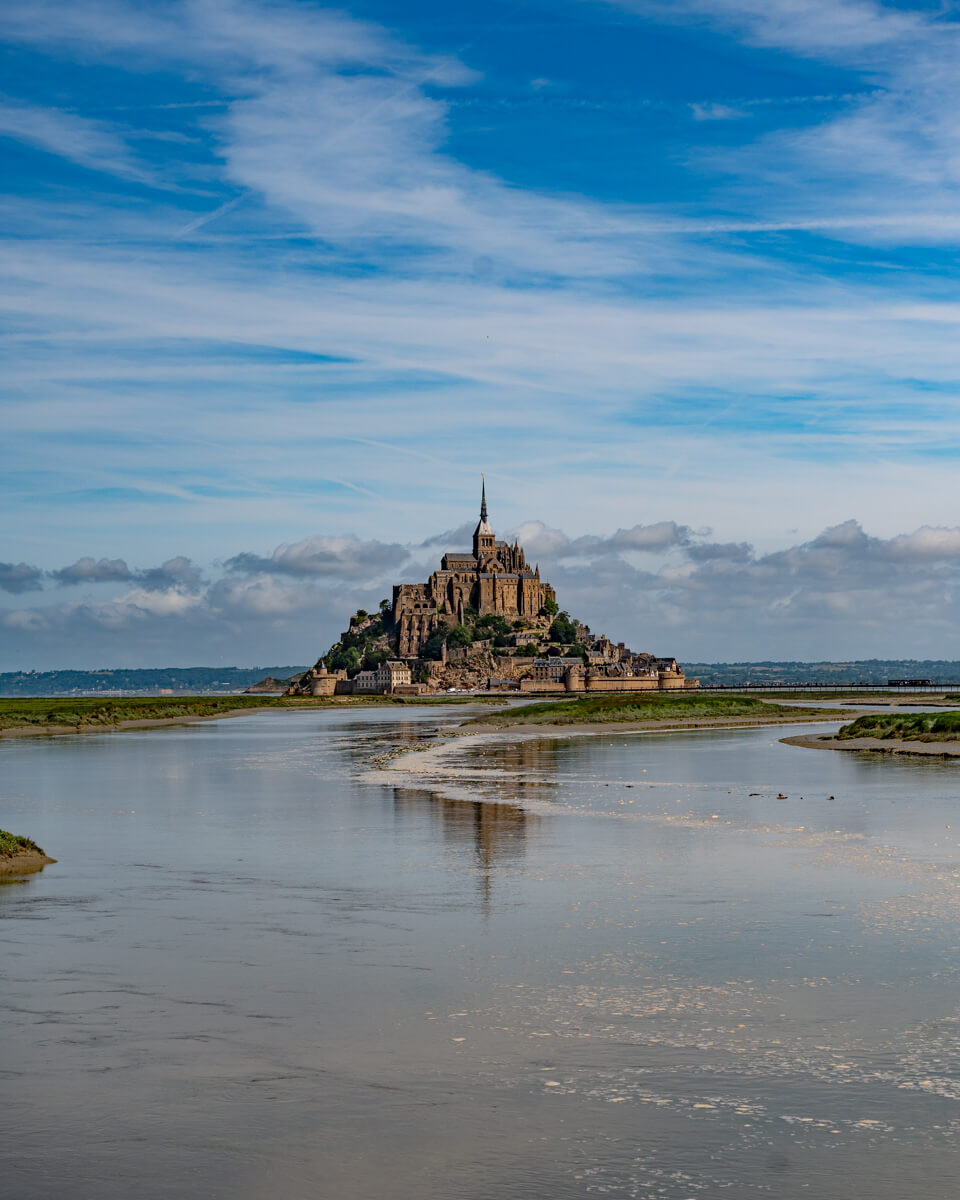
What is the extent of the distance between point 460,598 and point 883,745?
468ft

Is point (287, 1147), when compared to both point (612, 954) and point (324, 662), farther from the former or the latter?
point (324, 662)

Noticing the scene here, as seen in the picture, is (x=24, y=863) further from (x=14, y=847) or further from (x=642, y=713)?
(x=642, y=713)

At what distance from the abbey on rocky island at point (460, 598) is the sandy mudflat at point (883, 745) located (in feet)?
434

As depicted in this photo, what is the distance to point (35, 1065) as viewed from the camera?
1002 centimetres

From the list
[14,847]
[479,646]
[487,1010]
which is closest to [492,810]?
[14,847]

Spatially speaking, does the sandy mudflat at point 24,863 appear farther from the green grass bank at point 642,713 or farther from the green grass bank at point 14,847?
the green grass bank at point 642,713

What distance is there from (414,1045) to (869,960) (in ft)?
17.1

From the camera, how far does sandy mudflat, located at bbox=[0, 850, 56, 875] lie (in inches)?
758

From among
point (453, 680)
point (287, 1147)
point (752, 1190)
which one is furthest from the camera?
point (453, 680)

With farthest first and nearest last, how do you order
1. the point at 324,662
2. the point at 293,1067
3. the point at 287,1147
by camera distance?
the point at 324,662 < the point at 293,1067 < the point at 287,1147

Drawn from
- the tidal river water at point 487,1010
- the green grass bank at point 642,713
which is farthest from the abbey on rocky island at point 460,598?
the tidal river water at point 487,1010

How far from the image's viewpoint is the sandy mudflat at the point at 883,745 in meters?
43.2

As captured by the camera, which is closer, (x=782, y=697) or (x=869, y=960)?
(x=869, y=960)

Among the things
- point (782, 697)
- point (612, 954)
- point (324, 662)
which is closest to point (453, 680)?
point (324, 662)
